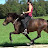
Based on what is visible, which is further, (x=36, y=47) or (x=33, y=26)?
(x=33, y=26)

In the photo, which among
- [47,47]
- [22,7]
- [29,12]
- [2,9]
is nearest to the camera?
[47,47]

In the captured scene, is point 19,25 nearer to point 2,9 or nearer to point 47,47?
point 47,47

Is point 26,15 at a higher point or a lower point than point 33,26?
→ higher

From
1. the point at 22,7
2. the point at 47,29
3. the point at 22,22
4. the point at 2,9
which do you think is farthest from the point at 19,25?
the point at 22,7

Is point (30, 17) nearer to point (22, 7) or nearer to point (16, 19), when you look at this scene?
point (16, 19)

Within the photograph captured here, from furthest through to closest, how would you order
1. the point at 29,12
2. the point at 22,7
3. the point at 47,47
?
the point at 22,7 → the point at 29,12 → the point at 47,47

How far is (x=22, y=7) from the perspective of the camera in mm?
107250

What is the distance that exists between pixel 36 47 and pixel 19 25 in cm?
369

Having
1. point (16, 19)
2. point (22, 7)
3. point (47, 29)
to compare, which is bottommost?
point (22, 7)

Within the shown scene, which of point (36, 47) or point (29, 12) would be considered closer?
point (36, 47)

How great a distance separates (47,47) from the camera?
18.4 feet

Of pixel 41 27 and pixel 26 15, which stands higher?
pixel 26 15

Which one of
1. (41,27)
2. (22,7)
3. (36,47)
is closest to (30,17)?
(41,27)

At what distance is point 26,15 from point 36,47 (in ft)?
12.6
